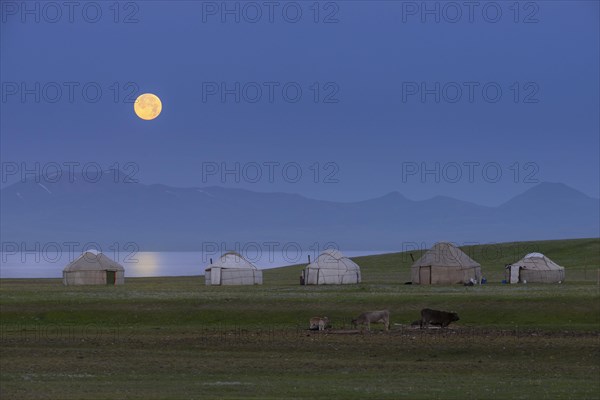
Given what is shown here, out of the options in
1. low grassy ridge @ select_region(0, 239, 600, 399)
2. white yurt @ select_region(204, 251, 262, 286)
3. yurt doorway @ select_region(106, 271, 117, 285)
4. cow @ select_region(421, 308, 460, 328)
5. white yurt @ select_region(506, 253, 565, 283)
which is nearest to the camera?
low grassy ridge @ select_region(0, 239, 600, 399)

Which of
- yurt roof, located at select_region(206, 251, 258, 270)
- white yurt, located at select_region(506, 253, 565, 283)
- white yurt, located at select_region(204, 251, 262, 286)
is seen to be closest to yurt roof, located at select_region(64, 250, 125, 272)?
white yurt, located at select_region(204, 251, 262, 286)

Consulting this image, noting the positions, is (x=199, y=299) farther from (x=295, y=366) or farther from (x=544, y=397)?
(x=544, y=397)

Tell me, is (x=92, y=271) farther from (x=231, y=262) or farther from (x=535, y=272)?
(x=535, y=272)

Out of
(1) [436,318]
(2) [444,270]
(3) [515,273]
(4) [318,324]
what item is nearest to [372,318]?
(4) [318,324]

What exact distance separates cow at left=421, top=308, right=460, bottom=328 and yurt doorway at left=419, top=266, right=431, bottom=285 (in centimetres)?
3664

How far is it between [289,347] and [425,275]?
4581cm

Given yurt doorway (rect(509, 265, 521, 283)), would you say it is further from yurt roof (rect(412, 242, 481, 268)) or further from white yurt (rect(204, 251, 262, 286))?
white yurt (rect(204, 251, 262, 286))

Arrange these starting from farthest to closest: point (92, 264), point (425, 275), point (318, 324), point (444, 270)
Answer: point (92, 264), point (425, 275), point (444, 270), point (318, 324)

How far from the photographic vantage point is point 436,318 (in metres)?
45.2

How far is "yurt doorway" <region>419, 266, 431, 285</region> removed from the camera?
3233 inches

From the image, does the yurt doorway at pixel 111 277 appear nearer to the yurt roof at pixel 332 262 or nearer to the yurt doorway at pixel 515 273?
the yurt roof at pixel 332 262

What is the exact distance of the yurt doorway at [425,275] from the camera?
8212cm

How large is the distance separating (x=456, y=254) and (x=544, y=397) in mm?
59065

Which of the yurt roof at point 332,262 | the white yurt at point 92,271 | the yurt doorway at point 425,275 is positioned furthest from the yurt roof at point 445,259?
the white yurt at point 92,271
